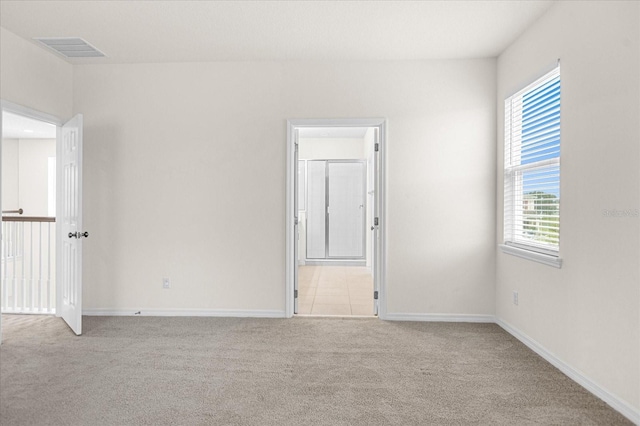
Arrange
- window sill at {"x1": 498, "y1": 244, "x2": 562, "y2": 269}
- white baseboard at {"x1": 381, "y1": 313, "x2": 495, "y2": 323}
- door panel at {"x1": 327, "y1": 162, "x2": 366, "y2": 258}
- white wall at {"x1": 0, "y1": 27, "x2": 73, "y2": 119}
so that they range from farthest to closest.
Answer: door panel at {"x1": 327, "y1": 162, "x2": 366, "y2": 258} → white baseboard at {"x1": 381, "y1": 313, "x2": 495, "y2": 323} → white wall at {"x1": 0, "y1": 27, "x2": 73, "y2": 119} → window sill at {"x1": 498, "y1": 244, "x2": 562, "y2": 269}

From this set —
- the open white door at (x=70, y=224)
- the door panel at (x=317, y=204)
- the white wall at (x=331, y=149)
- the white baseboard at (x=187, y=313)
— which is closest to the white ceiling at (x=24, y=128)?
the open white door at (x=70, y=224)

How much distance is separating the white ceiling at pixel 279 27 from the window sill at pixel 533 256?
6.11ft

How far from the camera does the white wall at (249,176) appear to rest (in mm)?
4180

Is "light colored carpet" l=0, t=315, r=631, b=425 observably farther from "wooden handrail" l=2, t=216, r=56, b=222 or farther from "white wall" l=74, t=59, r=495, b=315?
"wooden handrail" l=2, t=216, r=56, b=222

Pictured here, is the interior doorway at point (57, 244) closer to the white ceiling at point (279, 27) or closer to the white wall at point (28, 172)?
the white ceiling at point (279, 27)

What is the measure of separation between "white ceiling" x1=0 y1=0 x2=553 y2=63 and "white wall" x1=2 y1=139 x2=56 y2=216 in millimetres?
5428

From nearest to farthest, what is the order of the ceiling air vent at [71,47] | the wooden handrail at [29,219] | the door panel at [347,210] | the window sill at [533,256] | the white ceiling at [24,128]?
1. the window sill at [533,256]
2. the ceiling air vent at [71,47]
3. the wooden handrail at [29,219]
4. the white ceiling at [24,128]
5. the door panel at [347,210]

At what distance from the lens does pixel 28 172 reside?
855 cm

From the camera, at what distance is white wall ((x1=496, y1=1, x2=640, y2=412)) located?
2.25m

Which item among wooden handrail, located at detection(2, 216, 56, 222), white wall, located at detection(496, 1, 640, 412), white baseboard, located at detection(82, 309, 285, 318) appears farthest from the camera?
wooden handrail, located at detection(2, 216, 56, 222)

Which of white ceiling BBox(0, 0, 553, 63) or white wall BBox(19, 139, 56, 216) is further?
white wall BBox(19, 139, 56, 216)

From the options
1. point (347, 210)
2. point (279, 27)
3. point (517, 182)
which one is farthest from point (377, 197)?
point (347, 210)


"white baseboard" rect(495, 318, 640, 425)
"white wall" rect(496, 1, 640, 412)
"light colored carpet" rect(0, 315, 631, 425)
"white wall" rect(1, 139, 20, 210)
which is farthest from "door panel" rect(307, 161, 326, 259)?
"white wall" rect(1, 139, 20, 210)

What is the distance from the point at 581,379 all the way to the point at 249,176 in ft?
10.7
